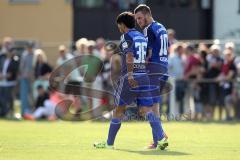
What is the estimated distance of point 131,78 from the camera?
12609mm

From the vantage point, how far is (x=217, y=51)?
70.4 feet

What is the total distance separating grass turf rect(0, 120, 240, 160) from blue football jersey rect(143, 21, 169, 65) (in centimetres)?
145

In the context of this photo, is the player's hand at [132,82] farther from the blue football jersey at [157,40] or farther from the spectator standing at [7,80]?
the spectator standing at [7,80]

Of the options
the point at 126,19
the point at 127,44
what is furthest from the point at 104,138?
the point at 126,19

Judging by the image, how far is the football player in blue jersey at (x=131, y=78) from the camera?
12.8m

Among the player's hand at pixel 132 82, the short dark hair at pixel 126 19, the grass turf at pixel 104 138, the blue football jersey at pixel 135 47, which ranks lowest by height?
the grass turf at pixel 104 138

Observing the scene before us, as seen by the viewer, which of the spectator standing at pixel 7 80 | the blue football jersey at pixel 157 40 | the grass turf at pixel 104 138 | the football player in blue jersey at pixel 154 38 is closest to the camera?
the grass turf at pixel 104 138

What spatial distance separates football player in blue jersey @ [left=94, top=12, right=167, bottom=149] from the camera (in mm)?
12750

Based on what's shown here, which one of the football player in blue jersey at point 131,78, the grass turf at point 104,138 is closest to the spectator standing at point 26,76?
the grass turf at point 104,138

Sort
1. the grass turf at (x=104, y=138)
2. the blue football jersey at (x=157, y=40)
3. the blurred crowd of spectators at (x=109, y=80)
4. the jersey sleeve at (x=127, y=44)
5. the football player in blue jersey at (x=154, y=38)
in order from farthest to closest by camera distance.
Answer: the blurred crowd of spectators at (x=109, y=80) < the blue football jersey at (x=157, y=40) < the football player in blue jersey at (x=154, y=38) < the jersey sleeve at (x=127, y=44) < the grass turf at (x=104, y=138)

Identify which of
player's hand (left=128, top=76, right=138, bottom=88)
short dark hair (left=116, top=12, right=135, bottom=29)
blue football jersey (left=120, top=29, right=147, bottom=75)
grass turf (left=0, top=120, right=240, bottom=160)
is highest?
short dark hair (left=116, top=12, right=135, bottom=29)

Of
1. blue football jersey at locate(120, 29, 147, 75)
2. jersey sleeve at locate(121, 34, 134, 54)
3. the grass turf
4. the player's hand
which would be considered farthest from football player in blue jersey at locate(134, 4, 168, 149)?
the grass turf

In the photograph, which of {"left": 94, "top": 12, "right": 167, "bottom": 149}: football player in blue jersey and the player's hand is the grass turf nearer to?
{"left": 94, "top": 12, "right": 167, "bottom": 149}: football player in blue jersey

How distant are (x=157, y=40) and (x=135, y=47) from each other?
0.90m
